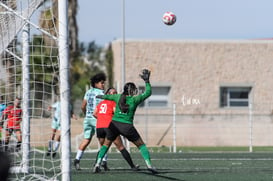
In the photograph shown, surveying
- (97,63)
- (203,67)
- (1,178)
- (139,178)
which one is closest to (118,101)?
(139,178)

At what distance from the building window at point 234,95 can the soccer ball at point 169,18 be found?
81.4 ft

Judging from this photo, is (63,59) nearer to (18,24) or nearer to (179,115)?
(18,24)

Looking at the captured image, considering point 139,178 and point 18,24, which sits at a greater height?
point 18,24

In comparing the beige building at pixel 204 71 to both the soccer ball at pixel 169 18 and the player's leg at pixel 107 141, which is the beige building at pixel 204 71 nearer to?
the soccer ball at pixel 169 18

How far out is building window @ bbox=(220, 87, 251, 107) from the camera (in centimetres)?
4109

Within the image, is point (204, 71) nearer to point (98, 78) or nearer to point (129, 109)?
point (98, 78)

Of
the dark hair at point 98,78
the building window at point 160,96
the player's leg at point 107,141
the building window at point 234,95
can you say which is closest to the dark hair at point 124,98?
the player's leg at point 107,141

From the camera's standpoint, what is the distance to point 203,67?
41000 millimetres

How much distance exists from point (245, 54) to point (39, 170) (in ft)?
95.5

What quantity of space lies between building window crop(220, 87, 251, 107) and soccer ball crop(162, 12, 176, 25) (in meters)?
24.8

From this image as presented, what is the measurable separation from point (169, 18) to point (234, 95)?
25540 millimetres

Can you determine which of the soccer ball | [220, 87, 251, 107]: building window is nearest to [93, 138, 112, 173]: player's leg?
the soccer ball

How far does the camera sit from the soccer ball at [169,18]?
16.2 m

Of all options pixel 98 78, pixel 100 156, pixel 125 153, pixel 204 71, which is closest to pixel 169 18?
pixel 98 78
